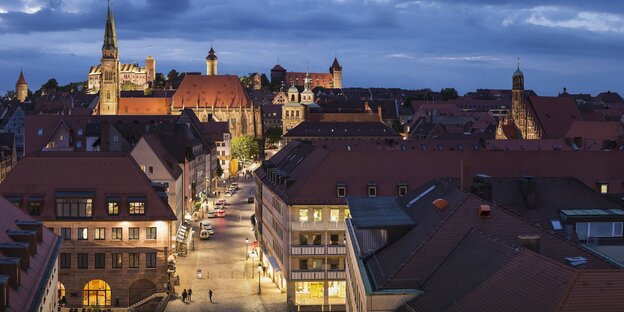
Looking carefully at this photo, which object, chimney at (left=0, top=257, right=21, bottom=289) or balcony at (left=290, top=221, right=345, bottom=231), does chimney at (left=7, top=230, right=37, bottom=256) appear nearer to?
chimney at (left=0, top=257, right=21, bottom=289)

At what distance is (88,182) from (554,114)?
130 m

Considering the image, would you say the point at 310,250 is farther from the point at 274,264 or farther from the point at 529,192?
the point at 529,192

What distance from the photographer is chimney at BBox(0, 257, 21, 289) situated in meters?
33.7

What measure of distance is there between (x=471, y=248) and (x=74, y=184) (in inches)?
1802

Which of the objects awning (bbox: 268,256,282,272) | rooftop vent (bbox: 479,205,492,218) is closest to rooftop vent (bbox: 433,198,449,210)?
rooftop vent (bbox: 479,205,492,218)

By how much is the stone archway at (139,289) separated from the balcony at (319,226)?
39.8 ft

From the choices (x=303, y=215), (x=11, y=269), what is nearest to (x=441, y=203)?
(x=11, y=269)

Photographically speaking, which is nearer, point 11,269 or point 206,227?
point 11,269

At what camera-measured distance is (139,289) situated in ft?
228

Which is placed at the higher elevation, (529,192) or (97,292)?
(529,192)

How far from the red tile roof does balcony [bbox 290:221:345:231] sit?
32.1 ft

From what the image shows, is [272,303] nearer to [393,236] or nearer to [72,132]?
[393,236]

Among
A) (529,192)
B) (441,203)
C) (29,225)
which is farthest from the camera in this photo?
(529,192)

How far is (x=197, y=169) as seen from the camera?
4993 inches
